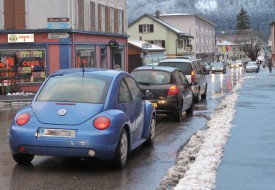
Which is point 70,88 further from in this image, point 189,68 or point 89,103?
point 189,68

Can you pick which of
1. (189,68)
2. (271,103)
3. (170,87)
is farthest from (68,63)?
(170,87)

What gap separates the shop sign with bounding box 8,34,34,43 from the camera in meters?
28.5

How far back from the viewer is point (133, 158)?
8.94m

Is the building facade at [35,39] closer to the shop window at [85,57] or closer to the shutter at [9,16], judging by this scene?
the shutter at [9,16]

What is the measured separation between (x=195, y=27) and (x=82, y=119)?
9989 cm

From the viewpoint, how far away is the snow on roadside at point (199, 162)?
259 inches

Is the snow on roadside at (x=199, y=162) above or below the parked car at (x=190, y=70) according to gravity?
below

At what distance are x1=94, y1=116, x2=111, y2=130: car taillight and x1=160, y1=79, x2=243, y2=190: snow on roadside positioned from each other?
3.59ft

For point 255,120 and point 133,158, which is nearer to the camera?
point 133,158

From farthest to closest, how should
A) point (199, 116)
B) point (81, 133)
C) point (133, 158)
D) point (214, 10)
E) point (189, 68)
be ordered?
1. point (214, 10)
2. point (189, 68)
3. point (199, 116)
4. point (133, 158)
5. point (81, 133)

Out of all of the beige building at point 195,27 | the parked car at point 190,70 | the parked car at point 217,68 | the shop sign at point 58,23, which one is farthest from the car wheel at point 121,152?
the beige building at point 195,27

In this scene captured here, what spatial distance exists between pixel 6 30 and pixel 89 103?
72.5 feet

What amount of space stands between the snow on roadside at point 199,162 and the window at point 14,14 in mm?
19293

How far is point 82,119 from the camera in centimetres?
749
